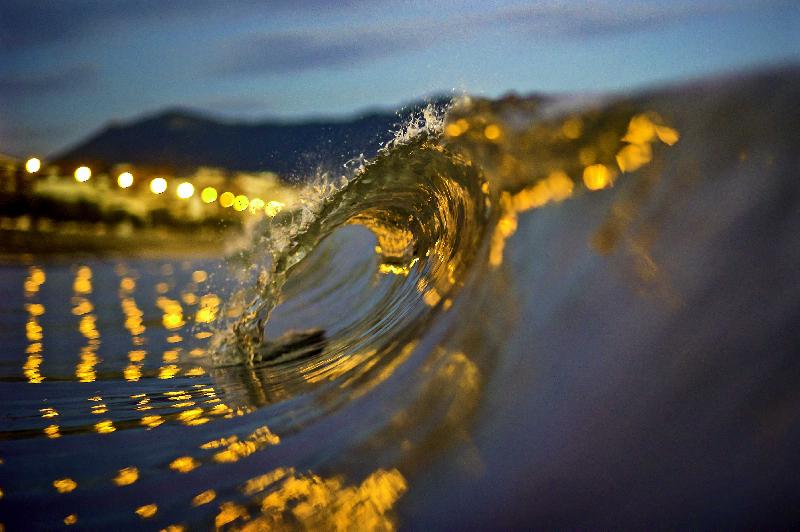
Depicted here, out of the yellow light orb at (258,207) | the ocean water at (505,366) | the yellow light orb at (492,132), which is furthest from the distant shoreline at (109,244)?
the yellow light orb at (492,132)

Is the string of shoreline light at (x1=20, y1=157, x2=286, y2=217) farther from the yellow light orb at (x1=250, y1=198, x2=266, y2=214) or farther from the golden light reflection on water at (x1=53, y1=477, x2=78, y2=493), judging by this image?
the golden light reflection on water at (x1=53, y1=477, x2=78, y2=493)

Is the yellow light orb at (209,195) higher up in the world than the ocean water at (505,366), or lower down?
higher up

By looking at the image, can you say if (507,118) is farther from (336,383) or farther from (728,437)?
(728,437)

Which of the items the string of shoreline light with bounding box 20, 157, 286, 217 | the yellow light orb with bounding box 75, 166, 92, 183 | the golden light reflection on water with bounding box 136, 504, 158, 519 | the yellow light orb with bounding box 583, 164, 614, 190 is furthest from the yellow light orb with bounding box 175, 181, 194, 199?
the golden light reflection on water with bounding box 136, 504, 158, 519

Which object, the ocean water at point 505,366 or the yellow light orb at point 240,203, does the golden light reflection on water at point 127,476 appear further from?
the yellow light orb at point 240,203

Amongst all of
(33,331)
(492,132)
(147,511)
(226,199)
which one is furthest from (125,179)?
(147,511)

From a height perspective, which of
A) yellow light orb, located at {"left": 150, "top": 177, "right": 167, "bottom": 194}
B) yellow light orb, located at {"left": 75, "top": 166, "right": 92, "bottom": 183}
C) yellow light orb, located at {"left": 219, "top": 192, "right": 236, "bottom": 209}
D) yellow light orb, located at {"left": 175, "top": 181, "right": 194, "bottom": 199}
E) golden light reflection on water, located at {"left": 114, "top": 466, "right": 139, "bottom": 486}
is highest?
yellow light orb, located at {"left": 75, "top": 166, "right": 92, "bottom": 183}
